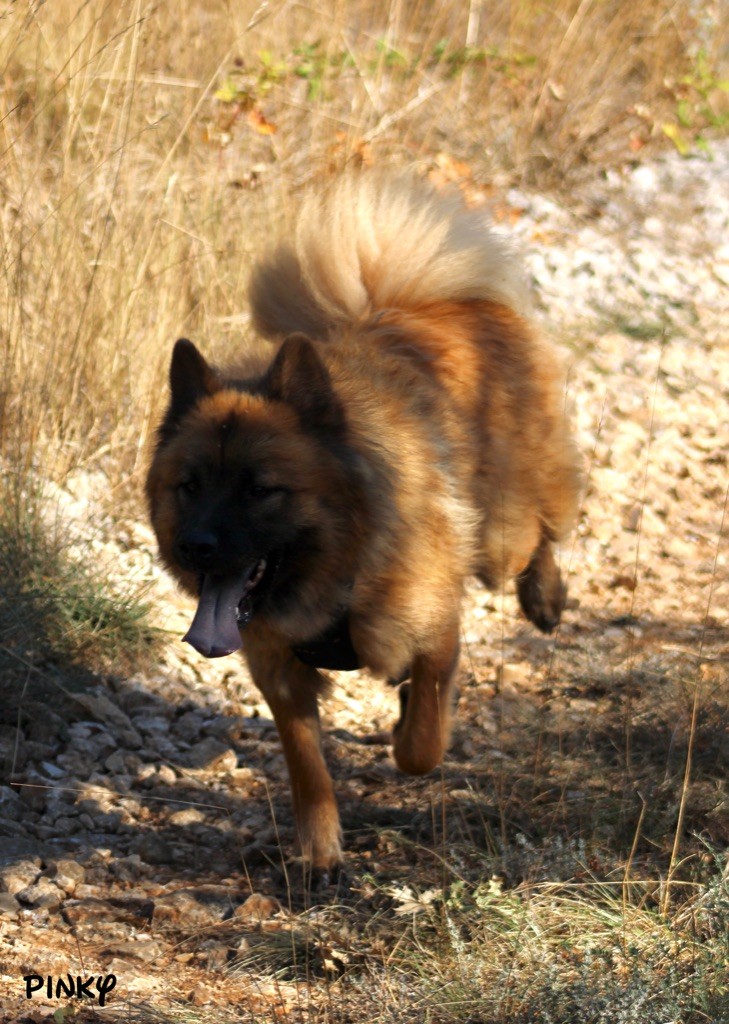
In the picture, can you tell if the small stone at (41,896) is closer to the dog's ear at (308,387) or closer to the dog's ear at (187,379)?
the dog's ear at (187,379)

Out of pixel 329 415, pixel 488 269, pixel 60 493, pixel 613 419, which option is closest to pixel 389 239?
pixel 488 269

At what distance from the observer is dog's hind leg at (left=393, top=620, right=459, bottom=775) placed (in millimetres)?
3832

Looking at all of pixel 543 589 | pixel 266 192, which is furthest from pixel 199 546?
pixel 266 192

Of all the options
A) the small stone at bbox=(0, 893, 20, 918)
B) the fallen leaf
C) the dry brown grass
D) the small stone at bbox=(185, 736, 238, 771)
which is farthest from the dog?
the fallen leaf

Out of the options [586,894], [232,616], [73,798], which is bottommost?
[73,798]

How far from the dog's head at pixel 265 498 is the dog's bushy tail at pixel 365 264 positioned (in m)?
0.75

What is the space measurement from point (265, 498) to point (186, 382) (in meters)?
0.52

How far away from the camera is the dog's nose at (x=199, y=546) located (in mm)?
3240

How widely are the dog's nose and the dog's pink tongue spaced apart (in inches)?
5.9

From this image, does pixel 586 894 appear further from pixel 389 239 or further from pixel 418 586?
pixel 389 239

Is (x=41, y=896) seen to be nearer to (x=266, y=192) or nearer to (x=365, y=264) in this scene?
Answer: (x=365, y=264)

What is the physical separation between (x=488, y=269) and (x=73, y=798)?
8.30 feet

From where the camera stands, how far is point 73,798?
3.99m

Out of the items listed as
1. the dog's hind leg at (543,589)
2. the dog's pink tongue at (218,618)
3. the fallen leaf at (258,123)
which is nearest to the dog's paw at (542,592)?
the dog's hind leg at (543,589)
